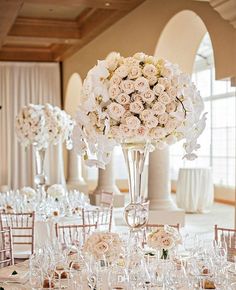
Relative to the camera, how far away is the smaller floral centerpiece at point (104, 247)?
3.16 m

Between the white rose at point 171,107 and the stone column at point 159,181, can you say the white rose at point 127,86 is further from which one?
the stone column at point 159,181

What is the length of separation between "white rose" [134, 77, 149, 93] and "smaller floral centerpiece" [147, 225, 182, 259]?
0.87 m

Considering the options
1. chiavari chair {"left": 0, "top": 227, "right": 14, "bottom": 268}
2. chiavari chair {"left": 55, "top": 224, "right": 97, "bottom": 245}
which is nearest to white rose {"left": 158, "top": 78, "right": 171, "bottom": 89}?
chiavari chair {"left": 55, "top": 224, "right": 97, "bottom": 245}

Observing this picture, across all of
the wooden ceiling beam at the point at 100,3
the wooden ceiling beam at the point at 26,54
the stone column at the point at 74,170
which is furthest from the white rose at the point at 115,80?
the wooden ceiling beam at the point at 26,54

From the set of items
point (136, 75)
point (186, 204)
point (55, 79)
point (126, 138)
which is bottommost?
point (186, 204)

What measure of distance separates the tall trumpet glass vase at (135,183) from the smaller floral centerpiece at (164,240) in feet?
0.38

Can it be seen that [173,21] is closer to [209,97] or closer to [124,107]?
[124,107]

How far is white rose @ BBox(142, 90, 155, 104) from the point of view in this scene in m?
3.22

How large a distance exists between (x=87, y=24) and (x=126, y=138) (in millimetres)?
8469

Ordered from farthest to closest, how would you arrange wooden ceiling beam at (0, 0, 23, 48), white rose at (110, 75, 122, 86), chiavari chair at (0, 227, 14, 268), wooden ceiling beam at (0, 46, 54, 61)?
wooden ceiling beam at (0, 46, 54, 61), wooden ceiling beam at (0, 0, 23, 48), chiavari chair at (0, 227, 14, 268), white rose at (110, 75, 122, 86)

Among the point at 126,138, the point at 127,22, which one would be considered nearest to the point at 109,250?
the point at 126,138

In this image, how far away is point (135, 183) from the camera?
341 centimetres

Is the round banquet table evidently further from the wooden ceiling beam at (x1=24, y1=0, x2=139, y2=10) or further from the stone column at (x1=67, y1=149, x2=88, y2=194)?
the wooden ceiling beam at (x1=24, y1=0, x2=139, y2=10)

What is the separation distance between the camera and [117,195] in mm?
11695
